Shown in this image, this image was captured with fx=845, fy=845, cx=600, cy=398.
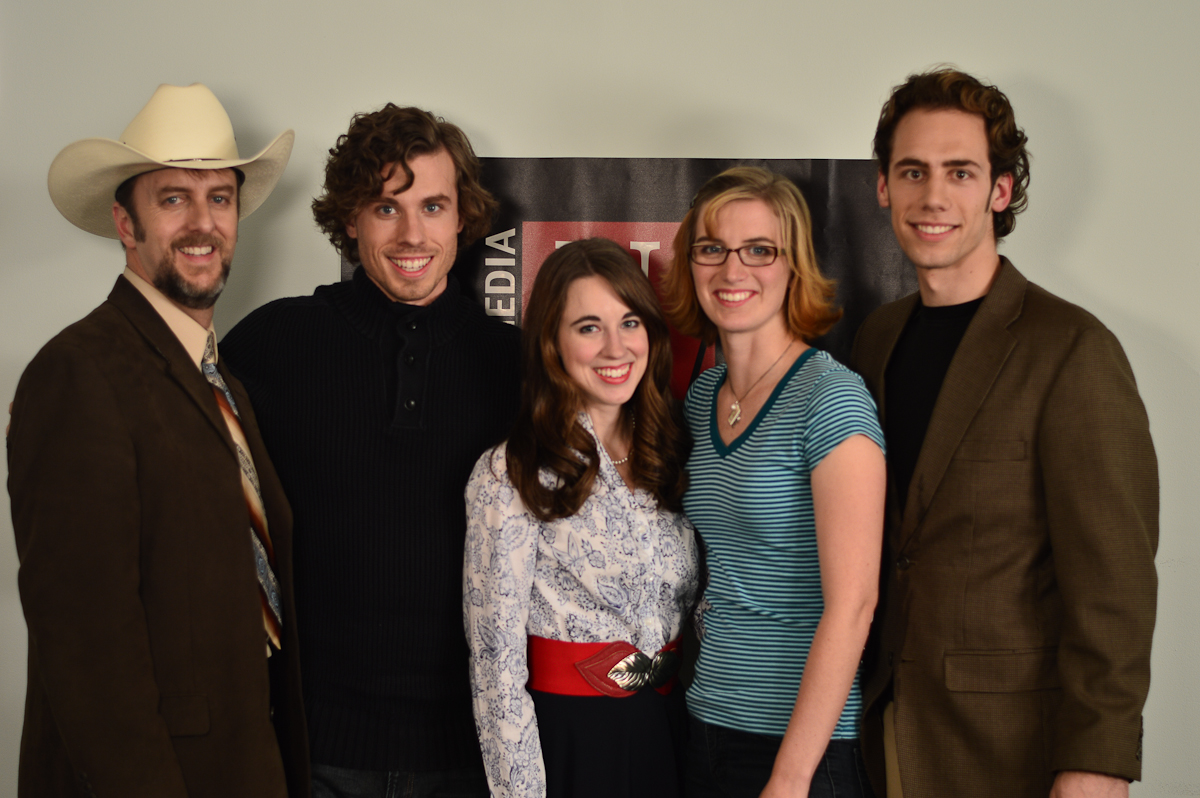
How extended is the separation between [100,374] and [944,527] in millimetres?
1644

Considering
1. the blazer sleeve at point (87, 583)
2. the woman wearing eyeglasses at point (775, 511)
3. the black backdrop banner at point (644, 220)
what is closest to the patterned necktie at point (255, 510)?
the blazer sleeve at point (87, 583)

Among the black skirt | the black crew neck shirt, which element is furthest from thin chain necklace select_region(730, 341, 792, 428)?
the black skirt

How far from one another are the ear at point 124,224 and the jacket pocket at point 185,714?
1.01 metres

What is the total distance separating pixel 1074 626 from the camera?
1516 millimetres

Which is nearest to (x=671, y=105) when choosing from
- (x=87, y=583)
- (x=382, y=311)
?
(x=382, y=311)

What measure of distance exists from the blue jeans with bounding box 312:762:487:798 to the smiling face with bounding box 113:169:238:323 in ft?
3.60

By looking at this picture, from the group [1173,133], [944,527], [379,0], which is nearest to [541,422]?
[944,527]

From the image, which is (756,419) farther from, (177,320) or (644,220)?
(177,320)

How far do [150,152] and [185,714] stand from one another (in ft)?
4.05

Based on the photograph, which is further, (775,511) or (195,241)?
(195,241)

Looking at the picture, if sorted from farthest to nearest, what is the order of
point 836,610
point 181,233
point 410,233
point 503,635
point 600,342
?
point 410,233
point 181,233
point 600,342
point 503,635
point 836,610

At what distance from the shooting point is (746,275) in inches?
68.8

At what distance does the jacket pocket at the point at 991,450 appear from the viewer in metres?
1.60

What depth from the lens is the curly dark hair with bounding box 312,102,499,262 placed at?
205 cm
